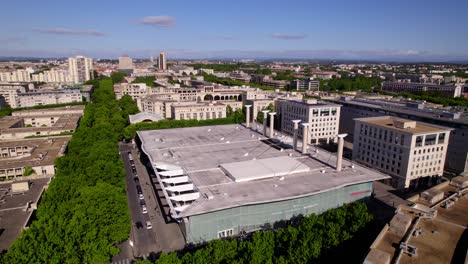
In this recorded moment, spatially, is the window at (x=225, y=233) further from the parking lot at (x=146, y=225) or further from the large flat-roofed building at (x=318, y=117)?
the large flat-roofed building at (x=318, y=117)

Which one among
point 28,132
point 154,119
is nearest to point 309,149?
point 154,119

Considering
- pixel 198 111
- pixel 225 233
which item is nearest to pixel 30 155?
pixel 225 233

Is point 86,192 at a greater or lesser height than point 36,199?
greater

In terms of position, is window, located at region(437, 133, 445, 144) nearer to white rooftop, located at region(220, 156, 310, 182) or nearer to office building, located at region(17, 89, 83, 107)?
white rooftop, located at region(220, 156, 310, 182)

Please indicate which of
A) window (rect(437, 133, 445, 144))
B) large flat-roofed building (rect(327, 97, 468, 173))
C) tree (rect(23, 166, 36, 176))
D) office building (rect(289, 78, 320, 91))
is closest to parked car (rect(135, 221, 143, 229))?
tree (rect(23, 166, 36, 176))

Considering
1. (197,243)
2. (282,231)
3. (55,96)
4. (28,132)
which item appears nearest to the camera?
(282,231)

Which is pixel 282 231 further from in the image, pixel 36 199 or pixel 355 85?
pixel 355 85
